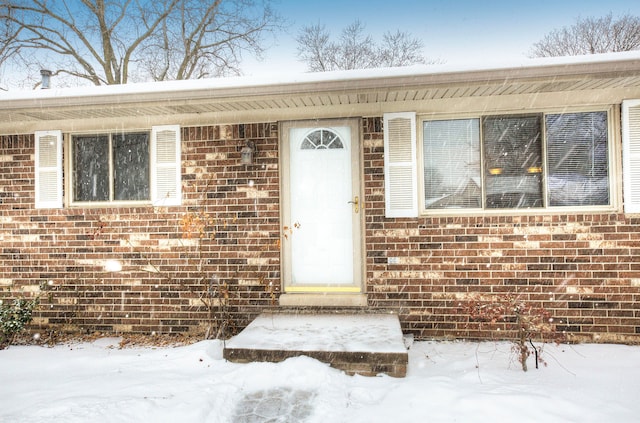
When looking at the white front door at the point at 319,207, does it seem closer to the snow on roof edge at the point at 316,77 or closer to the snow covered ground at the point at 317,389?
the snow on roof edge at the point at 316,77

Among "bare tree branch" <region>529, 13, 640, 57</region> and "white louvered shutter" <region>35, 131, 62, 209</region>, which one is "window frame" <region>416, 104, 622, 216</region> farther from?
"bare tree branch" <region>529, 13, 640, 57</region>

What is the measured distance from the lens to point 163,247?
17.5 ft

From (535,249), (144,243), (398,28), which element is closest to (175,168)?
(144,243)

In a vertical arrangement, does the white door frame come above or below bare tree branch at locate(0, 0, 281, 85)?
below

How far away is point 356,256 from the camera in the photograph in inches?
200

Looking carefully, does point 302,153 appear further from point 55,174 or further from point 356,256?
point 55,174

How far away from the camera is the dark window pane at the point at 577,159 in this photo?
4.73m

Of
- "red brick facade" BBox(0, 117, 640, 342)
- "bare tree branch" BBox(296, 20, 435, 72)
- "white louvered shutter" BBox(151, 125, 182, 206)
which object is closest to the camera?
"red brick facade" BBox(0, 117, 640, 342)

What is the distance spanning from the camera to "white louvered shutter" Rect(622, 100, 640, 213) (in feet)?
15.1

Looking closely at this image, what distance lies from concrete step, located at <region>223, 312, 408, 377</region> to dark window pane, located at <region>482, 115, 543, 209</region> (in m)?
1.90

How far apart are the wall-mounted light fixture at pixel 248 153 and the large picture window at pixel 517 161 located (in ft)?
6.57

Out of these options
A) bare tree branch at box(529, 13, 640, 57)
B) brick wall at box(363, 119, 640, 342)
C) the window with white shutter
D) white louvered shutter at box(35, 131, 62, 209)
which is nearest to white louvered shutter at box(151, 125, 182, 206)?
the window with white shutter

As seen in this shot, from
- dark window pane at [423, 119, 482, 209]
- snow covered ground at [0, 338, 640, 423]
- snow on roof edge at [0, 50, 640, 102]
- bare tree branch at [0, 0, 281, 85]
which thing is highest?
bare tree branch at [0, 0, 281, 85]

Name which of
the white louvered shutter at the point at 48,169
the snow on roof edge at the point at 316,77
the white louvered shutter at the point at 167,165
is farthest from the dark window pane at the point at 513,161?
the white louvered shutter at the point at 48,169
